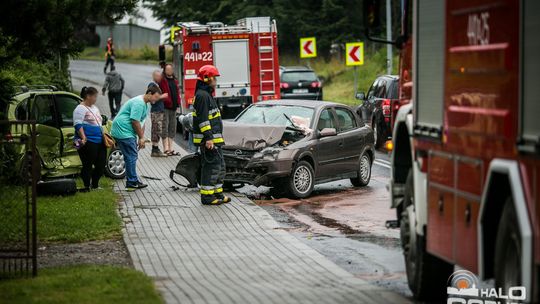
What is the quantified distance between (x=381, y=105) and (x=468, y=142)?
763 inches

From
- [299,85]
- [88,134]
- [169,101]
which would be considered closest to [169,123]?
[169,101]

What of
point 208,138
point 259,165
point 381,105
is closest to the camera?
point 208,138

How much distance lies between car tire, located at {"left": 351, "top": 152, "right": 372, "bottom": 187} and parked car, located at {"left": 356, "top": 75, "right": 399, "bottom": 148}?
5985 mm

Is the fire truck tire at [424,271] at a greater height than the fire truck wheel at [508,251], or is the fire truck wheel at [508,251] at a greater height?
the fire truck wheel at [508,251]

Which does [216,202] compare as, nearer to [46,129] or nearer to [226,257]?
[46,129]

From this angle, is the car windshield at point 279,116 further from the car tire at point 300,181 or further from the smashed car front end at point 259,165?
the smashed car front end at point 259,165

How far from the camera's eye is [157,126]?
997 inches

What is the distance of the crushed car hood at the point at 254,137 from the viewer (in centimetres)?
1850

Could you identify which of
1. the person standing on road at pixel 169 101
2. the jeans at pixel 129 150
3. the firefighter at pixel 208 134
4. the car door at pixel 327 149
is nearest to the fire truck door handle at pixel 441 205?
the firefighter at pixel 208 134

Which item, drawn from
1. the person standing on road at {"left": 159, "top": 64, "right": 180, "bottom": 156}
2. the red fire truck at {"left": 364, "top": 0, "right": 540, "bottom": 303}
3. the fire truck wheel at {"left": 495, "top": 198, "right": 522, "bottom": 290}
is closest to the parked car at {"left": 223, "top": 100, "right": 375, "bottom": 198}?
the person standing on road at {"left": 159, "top": 64, "right": 180, "bottom": 156}

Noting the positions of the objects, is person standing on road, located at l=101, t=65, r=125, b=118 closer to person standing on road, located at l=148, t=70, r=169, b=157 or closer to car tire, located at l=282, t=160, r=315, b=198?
person standing on road, located at l=148, t=70, r=169, b=157

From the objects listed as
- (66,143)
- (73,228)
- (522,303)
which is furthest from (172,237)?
(522,303)

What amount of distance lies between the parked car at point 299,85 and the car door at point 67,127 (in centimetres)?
2528

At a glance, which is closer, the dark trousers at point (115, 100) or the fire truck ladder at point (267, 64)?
the fire truck ladder at point (267, 64)
